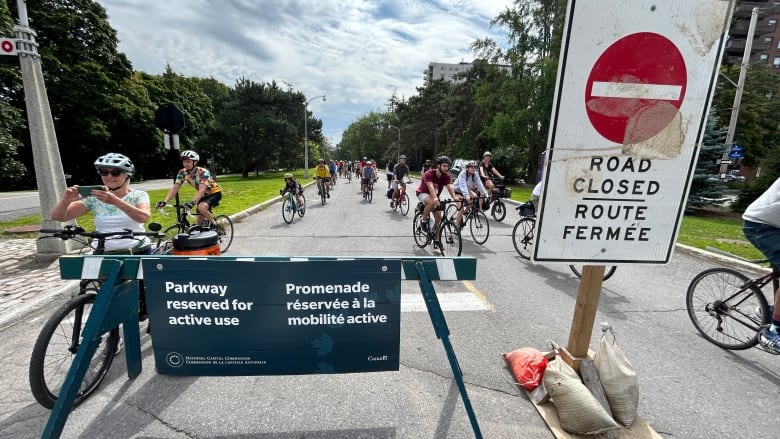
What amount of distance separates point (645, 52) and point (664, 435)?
2.54m

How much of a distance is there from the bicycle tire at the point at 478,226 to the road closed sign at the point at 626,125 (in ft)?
18.4

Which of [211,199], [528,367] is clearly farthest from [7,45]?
[528,367]

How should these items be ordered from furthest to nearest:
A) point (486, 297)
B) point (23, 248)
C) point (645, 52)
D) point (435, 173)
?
point (435, 173) → point (23, 248) → point (486, 297) → point (645, 52)

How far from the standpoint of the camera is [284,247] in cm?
704

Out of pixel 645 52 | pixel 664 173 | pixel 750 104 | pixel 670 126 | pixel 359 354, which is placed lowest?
pixel 359 354

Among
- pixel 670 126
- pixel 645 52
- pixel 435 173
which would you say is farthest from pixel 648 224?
pixel 435 173

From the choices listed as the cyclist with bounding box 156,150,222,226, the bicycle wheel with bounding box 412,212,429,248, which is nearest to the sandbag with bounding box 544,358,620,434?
the bicycle wheel with bounding box 412,212,429,248

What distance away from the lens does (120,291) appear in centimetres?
215

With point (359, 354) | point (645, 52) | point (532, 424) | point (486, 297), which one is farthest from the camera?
point (486, 297)

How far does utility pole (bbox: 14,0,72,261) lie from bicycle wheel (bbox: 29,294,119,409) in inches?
167

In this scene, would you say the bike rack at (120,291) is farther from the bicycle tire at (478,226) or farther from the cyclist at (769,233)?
the bicycle tire at (478,226)

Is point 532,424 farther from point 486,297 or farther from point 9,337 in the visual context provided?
point 9,337

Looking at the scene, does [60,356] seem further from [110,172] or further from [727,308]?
[727,308]

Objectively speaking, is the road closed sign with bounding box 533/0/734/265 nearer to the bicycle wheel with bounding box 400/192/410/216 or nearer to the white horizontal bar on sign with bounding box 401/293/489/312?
the white horizontal bar on sign with bounding box 401/293/489/312
